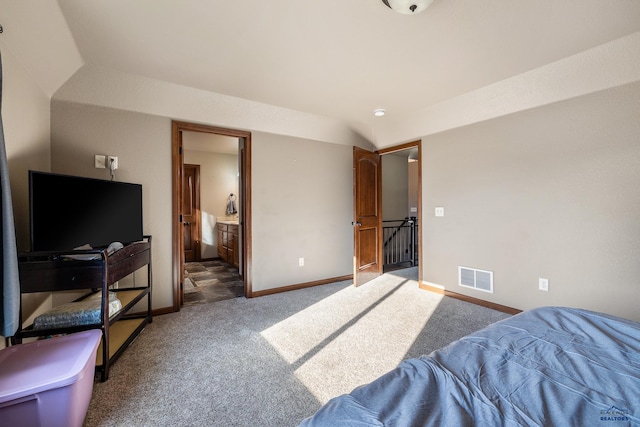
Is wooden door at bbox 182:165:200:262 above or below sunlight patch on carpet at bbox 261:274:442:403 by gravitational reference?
above

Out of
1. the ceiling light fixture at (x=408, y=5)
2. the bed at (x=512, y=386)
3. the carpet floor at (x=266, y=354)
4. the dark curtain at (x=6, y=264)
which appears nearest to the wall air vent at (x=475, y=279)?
the carpet floor at (x=266, y=354)

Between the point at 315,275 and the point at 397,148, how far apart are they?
2.28m

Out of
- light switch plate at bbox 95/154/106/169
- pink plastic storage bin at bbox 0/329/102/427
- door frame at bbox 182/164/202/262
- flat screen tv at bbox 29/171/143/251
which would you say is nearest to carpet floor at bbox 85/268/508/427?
pink plastic storage bin at bbox 0/329/102/427

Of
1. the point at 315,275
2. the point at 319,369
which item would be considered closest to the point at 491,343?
the point at 319,369

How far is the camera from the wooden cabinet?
4.97 metres

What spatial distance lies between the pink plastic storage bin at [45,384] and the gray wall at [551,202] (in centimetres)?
357

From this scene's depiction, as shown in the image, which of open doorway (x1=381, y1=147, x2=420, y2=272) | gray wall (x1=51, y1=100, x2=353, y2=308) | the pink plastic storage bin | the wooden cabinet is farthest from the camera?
open doorway (x1=381, y1=147, x2=420, y2=272)

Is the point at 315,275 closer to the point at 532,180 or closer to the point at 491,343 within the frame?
the point at 532,180

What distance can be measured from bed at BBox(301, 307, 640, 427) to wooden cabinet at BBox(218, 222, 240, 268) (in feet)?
14.1

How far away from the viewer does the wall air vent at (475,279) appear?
3160mm

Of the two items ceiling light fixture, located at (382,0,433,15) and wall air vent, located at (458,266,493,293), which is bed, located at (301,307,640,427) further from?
wall air vent, located at (458,266,493,293)

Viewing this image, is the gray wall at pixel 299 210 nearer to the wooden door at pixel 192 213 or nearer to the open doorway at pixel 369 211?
the open doorway at pixel 369 211

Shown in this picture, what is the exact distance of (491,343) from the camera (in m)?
1.02

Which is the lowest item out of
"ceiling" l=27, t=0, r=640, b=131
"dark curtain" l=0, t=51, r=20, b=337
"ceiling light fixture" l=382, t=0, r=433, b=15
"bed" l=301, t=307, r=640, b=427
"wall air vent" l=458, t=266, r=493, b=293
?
"wall air vent" l=458, t=266, r=493, b=293
